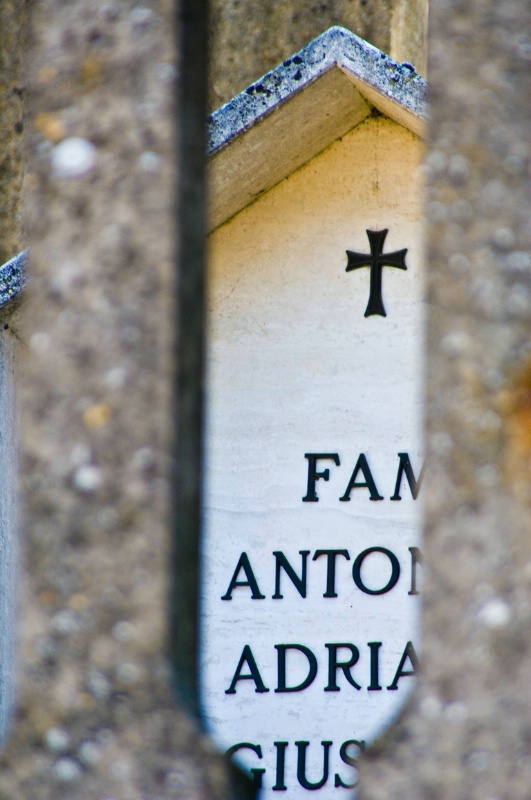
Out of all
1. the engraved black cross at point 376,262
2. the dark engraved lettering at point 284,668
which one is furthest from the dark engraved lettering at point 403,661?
the engraved black cross at point 376,262


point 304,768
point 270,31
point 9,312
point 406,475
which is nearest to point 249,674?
point 304,768

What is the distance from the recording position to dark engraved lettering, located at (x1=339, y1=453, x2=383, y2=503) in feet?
10.9

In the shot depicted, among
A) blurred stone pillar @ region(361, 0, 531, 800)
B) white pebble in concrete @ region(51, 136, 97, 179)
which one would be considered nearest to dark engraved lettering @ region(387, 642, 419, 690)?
blurred stone pillar @ region(361, 0, 531, 800)

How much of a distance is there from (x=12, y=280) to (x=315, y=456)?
43.2 inches

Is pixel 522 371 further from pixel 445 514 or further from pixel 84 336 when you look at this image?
pixel 84 336

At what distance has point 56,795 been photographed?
4.26 feet

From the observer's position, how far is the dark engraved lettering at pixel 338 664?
3305 mm

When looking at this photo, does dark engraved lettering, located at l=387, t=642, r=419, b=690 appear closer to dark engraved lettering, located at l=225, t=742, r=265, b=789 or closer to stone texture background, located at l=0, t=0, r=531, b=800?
dark engraved lettering, located at l=225, t=742, r=265, b=789

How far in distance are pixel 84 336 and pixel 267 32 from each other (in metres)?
4.07

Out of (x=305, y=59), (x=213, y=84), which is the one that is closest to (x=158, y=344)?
(x=305, y=59)

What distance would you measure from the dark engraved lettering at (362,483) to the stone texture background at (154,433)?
6.73 feet

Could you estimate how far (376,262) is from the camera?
3.37 m

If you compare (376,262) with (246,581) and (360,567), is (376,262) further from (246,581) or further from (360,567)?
(246,581)

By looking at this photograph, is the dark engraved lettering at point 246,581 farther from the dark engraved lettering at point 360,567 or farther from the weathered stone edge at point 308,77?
the weathered stone edge at point 308,77
